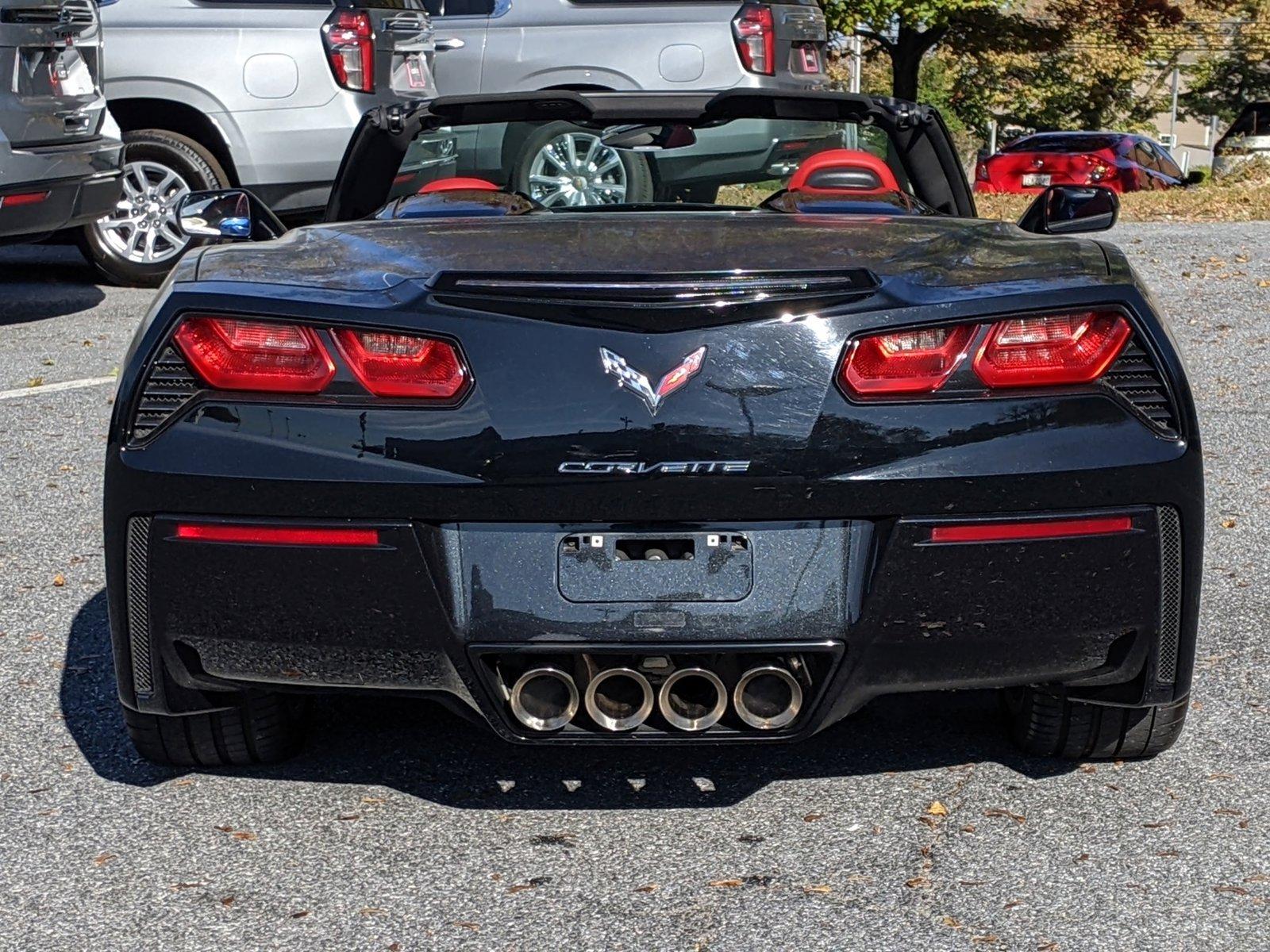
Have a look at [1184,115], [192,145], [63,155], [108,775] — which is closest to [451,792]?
[108,775]

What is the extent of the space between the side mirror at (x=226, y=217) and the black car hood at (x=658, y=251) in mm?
394

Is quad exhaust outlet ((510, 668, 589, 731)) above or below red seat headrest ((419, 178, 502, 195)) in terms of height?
below

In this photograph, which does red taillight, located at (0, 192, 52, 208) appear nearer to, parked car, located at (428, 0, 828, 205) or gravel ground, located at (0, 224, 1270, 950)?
parked car, located at (428, 0, 828, 205)

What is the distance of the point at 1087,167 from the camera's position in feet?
70.7

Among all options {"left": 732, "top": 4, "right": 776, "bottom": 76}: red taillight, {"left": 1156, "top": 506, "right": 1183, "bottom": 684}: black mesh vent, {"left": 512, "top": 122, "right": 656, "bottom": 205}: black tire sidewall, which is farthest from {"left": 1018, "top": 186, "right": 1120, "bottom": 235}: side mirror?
{"left": 732, "top": 4, "right": 776, "bottom": 76}: red taillight

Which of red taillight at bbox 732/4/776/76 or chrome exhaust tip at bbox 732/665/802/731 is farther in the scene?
red taillight at bbox 732/4/776/76

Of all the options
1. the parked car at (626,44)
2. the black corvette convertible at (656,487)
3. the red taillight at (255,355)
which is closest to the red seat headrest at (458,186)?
the black corvette convertible at (656,487)

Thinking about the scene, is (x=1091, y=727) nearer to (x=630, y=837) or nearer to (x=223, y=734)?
(x=630, y=837)

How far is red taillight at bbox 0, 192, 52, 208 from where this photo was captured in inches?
340

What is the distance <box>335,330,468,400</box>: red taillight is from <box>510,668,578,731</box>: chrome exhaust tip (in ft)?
1.67

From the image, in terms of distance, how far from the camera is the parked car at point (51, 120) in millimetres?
A: 8680

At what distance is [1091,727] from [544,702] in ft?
3.70

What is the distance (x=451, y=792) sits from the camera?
3.54 metres

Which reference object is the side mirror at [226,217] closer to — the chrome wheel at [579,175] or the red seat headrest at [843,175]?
the chrome wheel at [579,175]
